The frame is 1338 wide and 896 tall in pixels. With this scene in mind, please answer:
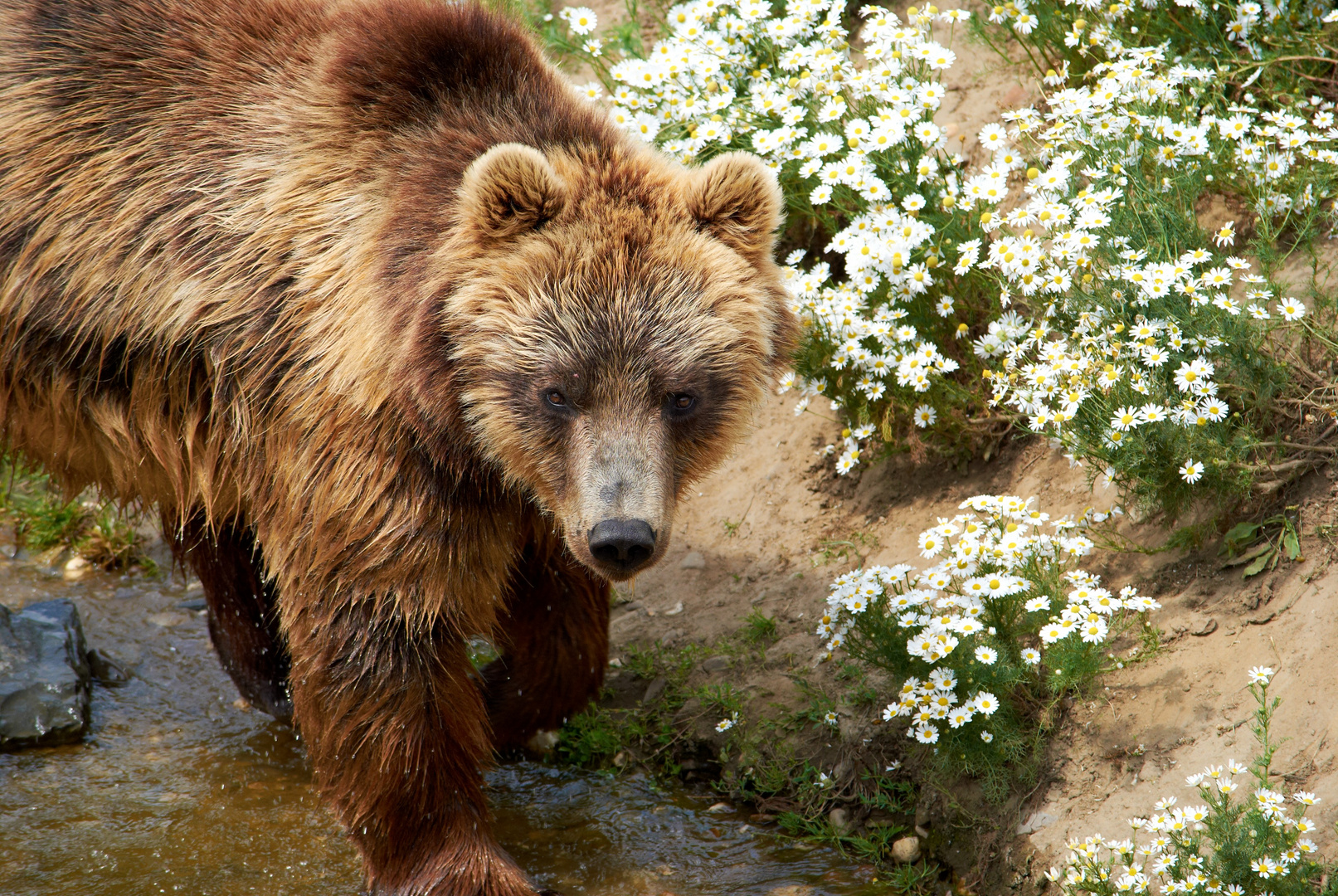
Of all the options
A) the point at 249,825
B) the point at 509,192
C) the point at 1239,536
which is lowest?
the point at 249,825

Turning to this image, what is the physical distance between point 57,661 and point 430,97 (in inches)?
125

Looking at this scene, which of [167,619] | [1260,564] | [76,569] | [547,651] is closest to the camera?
[1260,564]

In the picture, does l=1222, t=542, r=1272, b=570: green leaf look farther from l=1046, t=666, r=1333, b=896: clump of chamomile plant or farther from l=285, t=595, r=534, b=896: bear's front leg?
l=285, t=595, r=534, b=896: bear's front leg

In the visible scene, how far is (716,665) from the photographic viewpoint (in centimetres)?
534

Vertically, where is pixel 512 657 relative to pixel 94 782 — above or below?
above

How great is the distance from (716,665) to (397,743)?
1696mm

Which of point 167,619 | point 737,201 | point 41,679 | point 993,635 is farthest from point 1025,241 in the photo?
point 167,619

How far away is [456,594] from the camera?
407cm

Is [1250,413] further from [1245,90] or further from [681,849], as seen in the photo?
[681,849]

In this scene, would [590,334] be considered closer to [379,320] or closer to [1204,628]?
[379,320]

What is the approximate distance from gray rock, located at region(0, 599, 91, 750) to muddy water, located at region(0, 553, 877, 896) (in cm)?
10

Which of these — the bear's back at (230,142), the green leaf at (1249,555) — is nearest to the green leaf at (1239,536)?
the green leaf at (1249,555)

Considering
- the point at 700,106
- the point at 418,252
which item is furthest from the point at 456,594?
the point at 700,106

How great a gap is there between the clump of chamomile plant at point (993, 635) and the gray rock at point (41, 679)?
3.36 meters
